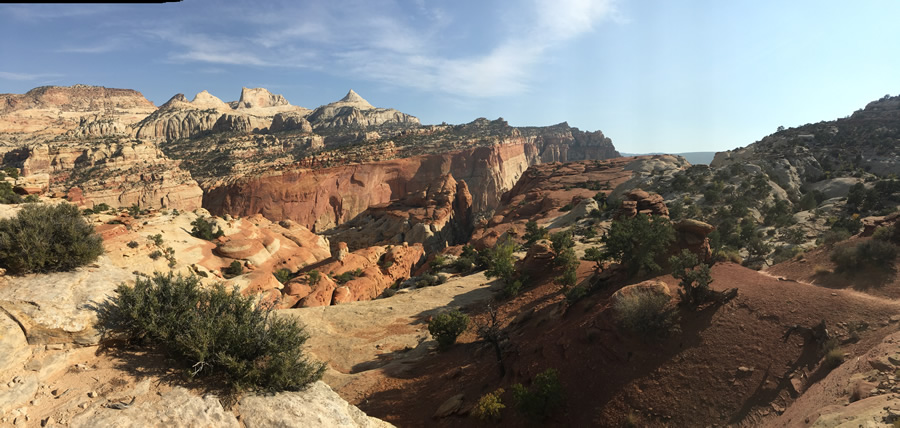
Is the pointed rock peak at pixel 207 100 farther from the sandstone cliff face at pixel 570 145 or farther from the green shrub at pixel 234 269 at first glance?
the green shrub at pixel 234 269

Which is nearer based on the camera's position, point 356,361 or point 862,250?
point 862,250

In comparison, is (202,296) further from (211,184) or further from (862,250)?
(211,184)

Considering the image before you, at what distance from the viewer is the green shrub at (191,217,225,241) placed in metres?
34.2

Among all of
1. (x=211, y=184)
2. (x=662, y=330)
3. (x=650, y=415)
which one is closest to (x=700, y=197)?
(x=662, y=330)

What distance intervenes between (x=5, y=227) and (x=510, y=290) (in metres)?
21.1

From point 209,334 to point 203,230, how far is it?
34.6m

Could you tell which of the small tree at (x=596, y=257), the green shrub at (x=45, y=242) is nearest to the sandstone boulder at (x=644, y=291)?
the small tree at (x=596, y=257)

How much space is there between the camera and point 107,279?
7.63m

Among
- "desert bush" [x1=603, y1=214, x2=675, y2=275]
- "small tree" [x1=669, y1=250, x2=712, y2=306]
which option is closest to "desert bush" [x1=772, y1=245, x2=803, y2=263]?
"desert bush" [x1=603, y1=214, x2=675, y2=275]

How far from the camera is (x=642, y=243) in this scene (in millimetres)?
16469

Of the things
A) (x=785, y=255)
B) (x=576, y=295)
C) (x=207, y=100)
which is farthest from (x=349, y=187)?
(x=207, y=100)

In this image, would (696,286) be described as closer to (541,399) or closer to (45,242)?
(541,399)

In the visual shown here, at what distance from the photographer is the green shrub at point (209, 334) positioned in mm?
6234

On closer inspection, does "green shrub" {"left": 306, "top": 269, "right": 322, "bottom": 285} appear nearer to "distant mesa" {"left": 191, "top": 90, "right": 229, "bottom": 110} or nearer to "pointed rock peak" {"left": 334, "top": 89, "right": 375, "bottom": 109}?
"pointed rock peak" {"left": 334, "top": 89, "right": 375, "bottom": 109}
